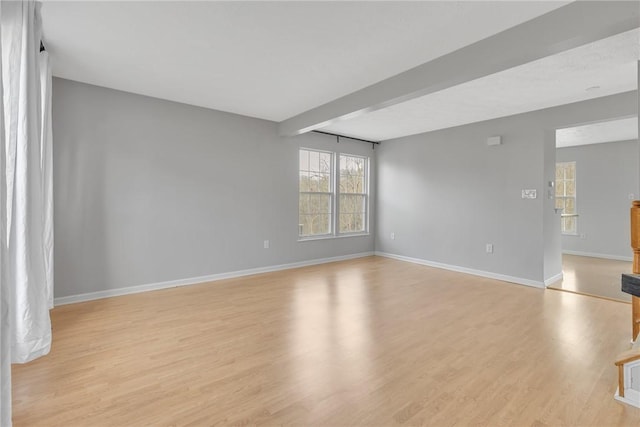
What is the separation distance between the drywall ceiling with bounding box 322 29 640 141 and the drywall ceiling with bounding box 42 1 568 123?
0.97m

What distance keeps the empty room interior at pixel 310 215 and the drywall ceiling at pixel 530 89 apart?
4 cm

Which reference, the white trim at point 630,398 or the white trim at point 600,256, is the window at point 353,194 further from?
the white trim at point 600,256

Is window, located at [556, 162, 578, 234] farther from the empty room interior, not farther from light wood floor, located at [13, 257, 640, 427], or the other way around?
light wood floor, located at [13, 257, 640, 427]

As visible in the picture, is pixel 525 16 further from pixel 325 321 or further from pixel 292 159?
pixel 292 159

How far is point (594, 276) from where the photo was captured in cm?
503

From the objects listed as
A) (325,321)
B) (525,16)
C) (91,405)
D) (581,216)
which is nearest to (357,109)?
(525,16)

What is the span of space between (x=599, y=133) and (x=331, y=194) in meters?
5.14

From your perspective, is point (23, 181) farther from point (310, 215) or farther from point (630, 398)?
point (310, 215)

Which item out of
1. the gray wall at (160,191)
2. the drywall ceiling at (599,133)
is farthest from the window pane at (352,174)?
the drywall ceiling at (599,133)

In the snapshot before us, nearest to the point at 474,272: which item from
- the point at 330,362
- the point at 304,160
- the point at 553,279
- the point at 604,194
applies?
the point at 553,279

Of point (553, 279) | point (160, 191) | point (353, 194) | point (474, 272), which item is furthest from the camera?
point (353, 194)

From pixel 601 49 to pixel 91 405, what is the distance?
15.5 feet

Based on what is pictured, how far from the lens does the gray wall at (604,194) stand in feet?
21.2

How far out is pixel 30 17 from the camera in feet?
6.24
